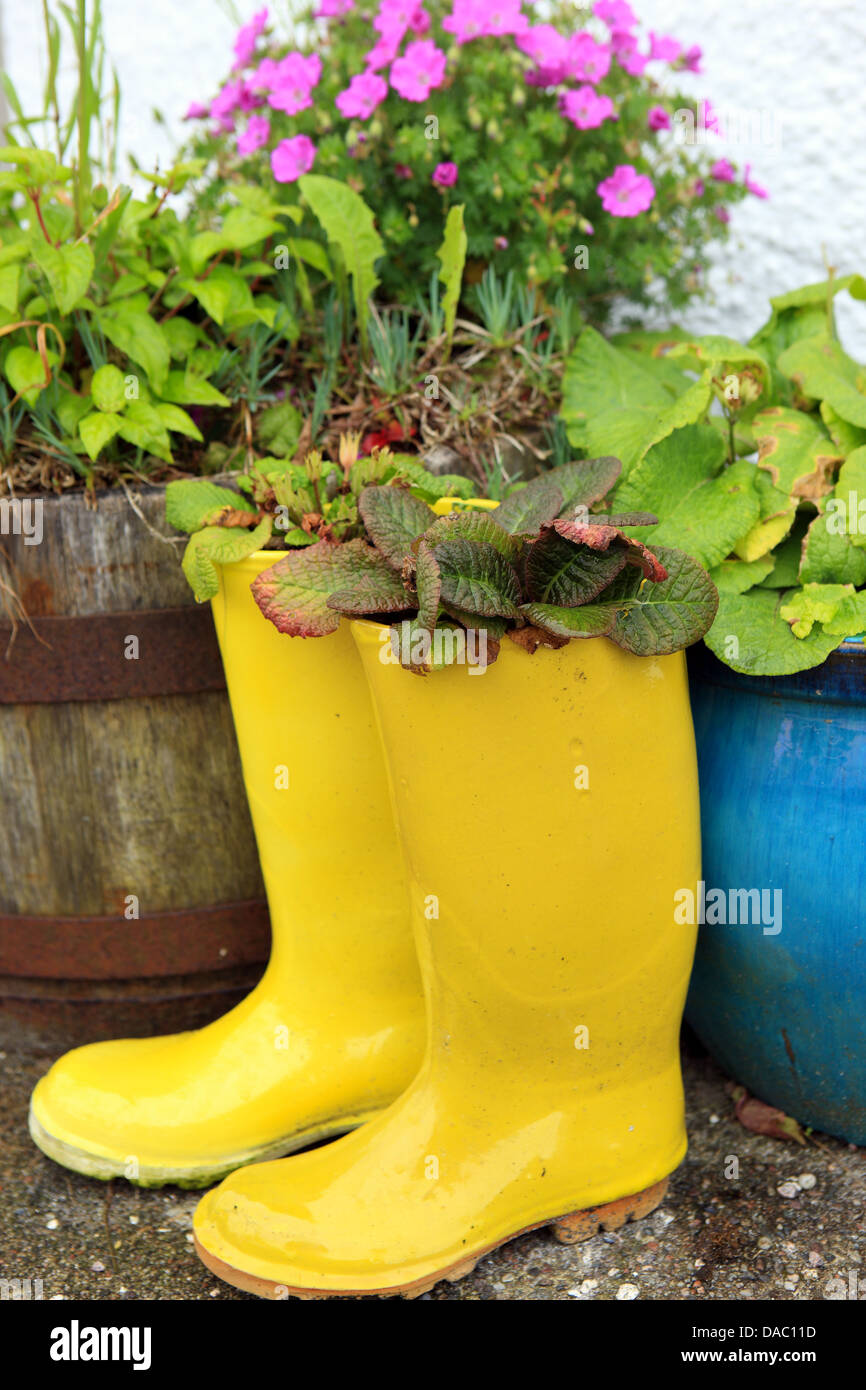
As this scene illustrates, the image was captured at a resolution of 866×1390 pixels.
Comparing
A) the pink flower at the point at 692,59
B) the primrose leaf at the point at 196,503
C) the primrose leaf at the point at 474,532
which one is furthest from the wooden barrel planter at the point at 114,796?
the pink flower at the point at 692,59

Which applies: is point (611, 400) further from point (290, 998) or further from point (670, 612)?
point (290, 998)

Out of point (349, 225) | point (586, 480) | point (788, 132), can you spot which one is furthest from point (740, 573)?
point (788, 132)

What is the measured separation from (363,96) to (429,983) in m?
1.18

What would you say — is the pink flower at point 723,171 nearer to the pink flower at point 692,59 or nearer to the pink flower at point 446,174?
the pink flower at point 692,59

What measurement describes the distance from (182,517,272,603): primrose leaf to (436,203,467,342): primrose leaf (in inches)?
18.4

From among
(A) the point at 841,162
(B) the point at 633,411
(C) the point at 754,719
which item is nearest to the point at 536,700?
(C) the point at 754,719

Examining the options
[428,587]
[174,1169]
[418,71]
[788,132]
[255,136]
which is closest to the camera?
[428,587]

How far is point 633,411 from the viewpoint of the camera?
143cm

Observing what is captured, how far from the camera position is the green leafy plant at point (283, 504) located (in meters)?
1.22

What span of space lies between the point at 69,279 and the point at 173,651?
44cm

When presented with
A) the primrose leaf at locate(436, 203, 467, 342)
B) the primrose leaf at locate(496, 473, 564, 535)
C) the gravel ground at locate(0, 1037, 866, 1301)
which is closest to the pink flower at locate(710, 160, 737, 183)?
the primrose leaf at locate(436, 203, 467, 342)

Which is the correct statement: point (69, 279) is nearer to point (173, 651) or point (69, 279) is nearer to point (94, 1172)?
point (173, 651)

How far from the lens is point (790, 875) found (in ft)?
3.94

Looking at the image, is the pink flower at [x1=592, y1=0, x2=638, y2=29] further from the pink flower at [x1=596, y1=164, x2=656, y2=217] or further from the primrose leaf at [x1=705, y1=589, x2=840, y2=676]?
the primrose leaf at [x1=705, y1=589, x2=840, y2=676]
